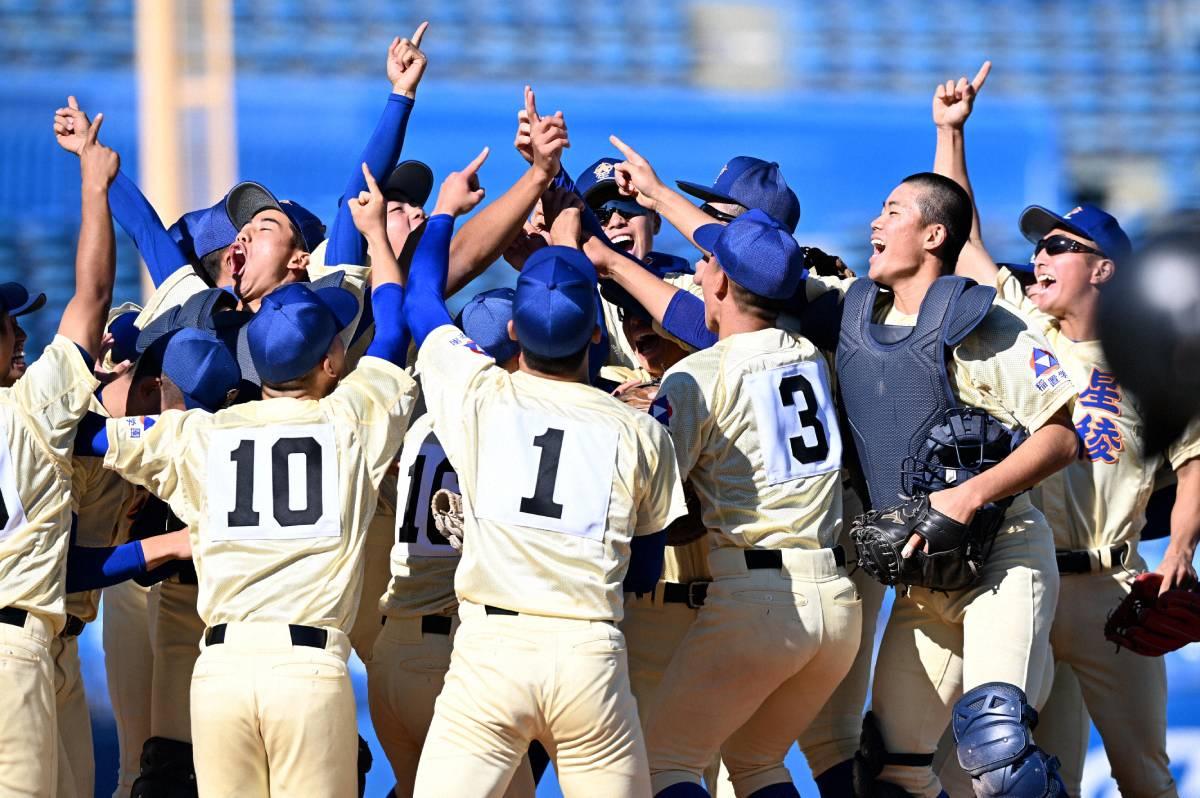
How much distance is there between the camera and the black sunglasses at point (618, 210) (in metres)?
5.60

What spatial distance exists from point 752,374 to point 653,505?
55 cm

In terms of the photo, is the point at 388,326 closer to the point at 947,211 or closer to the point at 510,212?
the point at 510,212

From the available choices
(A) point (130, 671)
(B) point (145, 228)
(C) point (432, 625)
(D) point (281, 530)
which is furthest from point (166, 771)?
(B) point (145, 228)

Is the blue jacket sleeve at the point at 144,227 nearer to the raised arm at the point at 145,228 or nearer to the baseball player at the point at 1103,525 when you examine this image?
the raised arm at the point at 145,228

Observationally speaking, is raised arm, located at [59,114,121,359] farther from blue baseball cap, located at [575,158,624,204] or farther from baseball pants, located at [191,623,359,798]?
blue baseball cap, located at [575,158,624,204]

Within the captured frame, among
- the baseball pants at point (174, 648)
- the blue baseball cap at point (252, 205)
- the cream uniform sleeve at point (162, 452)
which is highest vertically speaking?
the blue baseball cap at point (252, 205)

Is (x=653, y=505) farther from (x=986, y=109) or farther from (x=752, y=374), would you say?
(x=986, y=109)

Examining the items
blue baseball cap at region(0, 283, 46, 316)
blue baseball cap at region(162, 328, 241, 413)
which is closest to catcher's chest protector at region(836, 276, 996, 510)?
blue baseball cap at region(162, 328, 241, 413)

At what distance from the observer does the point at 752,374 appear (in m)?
4.21

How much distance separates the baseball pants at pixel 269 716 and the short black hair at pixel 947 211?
6.76 feet

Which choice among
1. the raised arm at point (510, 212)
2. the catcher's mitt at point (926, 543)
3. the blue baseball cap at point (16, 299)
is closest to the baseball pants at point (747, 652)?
the catcher's mitt at point (926, 543)

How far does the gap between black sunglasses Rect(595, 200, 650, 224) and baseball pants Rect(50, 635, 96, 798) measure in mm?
2283

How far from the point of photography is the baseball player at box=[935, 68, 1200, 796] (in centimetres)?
488

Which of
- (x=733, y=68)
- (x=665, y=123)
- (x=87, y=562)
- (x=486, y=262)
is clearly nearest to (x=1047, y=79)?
(x=733, y=68)
